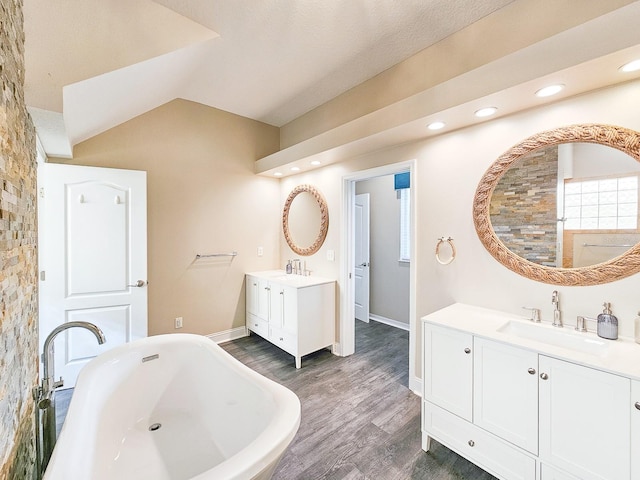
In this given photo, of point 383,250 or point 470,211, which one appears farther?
point 383,250

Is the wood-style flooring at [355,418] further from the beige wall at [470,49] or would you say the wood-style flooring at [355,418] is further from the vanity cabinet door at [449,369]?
the beige wall at [470,49]

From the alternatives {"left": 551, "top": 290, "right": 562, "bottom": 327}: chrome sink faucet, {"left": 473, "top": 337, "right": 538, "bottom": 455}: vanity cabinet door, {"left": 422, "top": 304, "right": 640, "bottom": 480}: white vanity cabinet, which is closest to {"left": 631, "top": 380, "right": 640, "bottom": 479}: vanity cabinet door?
{"left": 422, "top": 304, "right": 640, "bottom": 480}: white vanity cabinet

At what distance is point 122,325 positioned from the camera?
2732 millimetres

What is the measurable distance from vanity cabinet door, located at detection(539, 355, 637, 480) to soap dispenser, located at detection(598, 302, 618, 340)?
1.42 ft

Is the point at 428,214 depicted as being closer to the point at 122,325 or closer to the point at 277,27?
the point at 277,27

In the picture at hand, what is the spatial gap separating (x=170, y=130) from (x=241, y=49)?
1.44 m

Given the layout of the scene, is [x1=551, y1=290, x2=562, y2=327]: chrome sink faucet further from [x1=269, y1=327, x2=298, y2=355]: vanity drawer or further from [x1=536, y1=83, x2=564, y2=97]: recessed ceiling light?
[x1=269, y1=327, x2=298, y2=355]: vanity drawer

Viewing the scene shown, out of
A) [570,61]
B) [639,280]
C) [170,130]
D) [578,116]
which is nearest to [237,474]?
[639,280]

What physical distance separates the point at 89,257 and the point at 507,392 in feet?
11.1

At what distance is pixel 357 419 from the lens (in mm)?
2148

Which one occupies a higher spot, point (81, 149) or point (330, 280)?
point (81, 149)

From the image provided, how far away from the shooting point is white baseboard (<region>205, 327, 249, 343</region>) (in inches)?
139

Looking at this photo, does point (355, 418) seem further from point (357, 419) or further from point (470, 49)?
point (470, 49)

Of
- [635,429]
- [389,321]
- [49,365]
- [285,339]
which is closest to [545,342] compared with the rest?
[635,429]
